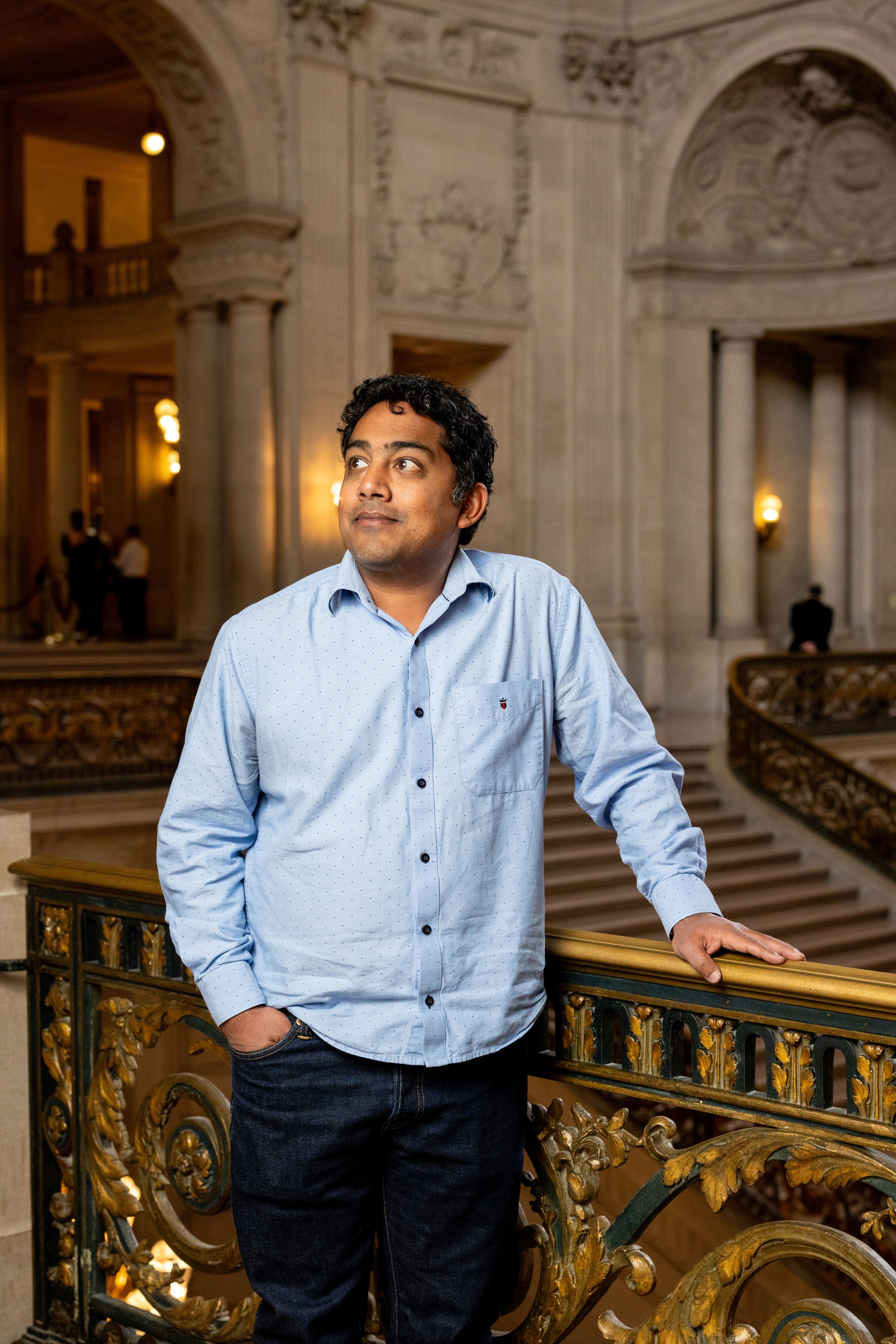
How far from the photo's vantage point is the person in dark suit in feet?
55.3

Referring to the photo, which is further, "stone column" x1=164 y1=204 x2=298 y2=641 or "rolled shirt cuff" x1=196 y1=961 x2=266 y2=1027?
"stone column" x1=164 y1=204 x2=298 y2=641

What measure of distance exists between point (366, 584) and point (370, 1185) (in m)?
0.97

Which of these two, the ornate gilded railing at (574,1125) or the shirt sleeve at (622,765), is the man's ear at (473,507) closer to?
the shirt sleeve at (622,765)

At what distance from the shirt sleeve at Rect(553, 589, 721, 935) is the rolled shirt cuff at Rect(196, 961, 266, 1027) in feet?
1.98

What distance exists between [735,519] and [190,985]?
15.7 m

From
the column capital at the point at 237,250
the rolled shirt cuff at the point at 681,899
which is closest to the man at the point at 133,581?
the column capital at the point at 237,250

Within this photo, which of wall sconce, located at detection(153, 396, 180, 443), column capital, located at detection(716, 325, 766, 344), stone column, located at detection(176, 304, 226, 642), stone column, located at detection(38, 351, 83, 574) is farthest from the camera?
stone column, located at detection(38, 351, 83, 574)

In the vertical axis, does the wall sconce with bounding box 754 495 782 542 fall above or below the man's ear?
above

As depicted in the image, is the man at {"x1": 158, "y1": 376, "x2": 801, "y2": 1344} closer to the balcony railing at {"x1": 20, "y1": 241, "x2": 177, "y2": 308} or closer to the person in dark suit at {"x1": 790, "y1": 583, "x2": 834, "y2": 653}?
the person in dark suit at {"x1": 790, "y1": 583, "x2": 834, "y2": 653}

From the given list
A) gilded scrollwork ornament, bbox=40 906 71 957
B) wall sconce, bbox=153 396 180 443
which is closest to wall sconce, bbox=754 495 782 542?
wall sconce, bbox=153 396 180 443

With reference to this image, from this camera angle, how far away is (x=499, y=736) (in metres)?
2.36

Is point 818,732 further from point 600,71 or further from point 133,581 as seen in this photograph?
point 133,581

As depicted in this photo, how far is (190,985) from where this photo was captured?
2.96m

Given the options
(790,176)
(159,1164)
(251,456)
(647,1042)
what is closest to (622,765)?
(647,1042)
